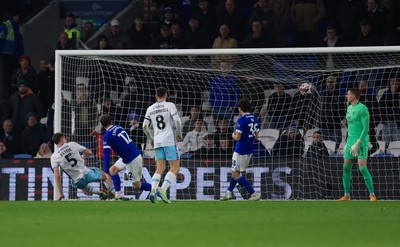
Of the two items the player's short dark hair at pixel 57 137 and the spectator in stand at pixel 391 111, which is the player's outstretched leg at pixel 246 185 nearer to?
the spectator in stand at pixel 391 111

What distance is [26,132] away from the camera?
80.5ft

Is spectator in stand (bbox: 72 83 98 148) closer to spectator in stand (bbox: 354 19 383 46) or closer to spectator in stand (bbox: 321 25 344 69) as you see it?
spectator in stand (bbox: 321 25 344 69)

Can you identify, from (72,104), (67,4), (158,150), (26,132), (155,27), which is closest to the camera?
(158,150)

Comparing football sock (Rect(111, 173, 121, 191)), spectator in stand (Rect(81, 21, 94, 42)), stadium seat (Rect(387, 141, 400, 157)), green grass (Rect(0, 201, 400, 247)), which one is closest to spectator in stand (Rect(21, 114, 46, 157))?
spectator in stand (Rect(81, 21, 94, 42))

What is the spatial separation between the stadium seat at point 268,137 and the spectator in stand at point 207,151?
3.44ft

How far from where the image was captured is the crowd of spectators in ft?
74.8

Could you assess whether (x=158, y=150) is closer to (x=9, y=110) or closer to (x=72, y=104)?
(x=72, y=104)

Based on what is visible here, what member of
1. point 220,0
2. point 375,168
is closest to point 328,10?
point 220,0

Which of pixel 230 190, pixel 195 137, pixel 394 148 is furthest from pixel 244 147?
pixel 394 148

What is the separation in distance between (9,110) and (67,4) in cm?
465

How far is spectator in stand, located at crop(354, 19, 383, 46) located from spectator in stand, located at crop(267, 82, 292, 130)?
208cm

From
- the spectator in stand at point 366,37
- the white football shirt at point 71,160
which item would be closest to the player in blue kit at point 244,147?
the white football shirt at point 71,160

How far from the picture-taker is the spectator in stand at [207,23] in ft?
83.8

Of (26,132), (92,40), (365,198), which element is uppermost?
(92,40)
